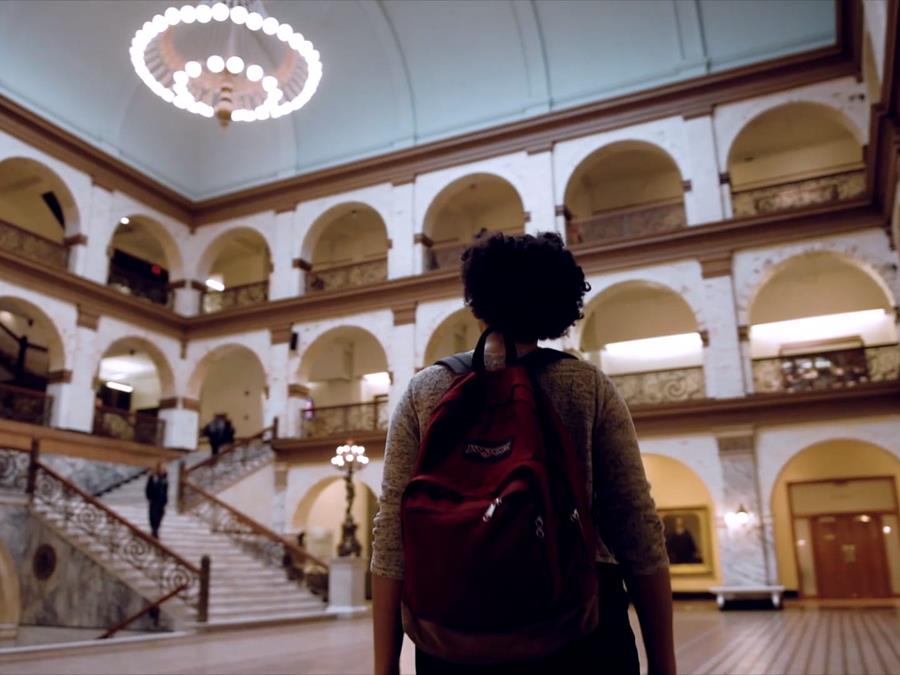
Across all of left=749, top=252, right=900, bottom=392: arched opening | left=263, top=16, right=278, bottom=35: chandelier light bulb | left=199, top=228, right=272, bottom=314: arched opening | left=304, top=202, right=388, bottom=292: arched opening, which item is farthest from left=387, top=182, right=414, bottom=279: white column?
left=263, top=16, right=278, bottom=35: chandelier light bulb

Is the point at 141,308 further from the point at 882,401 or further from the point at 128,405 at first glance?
the point at 882,401

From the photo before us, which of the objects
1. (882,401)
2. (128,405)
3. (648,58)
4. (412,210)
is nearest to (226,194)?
(412,210)

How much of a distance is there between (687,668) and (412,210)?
1522 centimetres

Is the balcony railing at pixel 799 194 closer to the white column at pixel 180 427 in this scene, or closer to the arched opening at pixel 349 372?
the arched opening at pixel 349 372

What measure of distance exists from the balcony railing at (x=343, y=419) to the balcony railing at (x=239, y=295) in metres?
3.73

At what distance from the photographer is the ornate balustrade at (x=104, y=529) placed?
1286 centimetres

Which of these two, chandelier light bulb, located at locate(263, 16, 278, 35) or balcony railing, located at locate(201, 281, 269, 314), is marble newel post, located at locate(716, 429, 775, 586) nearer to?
chandelier light bulb, located at locate(263, 16, 278, 35)

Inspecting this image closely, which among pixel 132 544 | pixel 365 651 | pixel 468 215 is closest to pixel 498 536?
pixel 365 651

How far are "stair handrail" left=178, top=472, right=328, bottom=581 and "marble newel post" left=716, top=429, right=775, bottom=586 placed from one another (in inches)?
321

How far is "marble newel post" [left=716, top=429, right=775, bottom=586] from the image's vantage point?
51.5 feet

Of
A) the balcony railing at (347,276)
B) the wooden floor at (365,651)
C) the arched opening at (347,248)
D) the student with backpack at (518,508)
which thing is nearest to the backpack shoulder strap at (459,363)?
the student with backpack at (518,508)

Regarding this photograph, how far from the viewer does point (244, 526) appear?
18.0 m

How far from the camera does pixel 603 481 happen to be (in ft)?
5.68

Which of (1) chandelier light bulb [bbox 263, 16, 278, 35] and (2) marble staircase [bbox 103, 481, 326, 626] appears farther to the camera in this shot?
(2) marble staircase [bbox 103, 481, 326, 626]
